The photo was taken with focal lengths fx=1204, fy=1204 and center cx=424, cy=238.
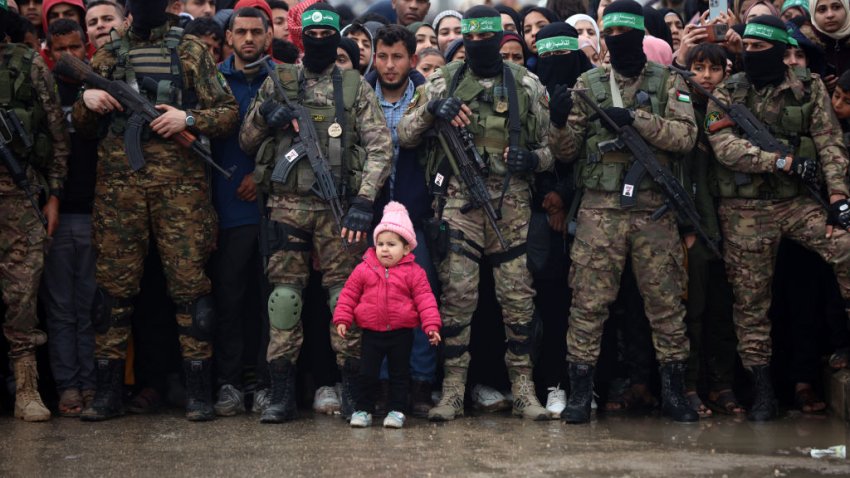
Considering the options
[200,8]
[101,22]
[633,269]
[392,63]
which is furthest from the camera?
[200,8]

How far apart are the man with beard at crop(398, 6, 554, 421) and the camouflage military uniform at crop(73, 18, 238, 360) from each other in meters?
1.34

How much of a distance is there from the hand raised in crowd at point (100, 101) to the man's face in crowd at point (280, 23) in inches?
90.7

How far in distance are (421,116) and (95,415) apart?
110 inches

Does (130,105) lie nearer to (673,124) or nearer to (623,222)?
(623,222)

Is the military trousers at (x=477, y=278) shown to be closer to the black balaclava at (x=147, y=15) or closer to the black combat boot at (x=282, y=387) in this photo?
the black combat boot at (x=282, y=387)

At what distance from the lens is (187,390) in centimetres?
780

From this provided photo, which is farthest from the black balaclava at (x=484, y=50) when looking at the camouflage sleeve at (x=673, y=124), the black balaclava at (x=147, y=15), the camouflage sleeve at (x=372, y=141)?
the black balaclava at (x=147, y=15)

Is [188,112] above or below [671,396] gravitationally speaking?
above

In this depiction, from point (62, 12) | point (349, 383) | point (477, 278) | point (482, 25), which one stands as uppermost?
point (62, 12)

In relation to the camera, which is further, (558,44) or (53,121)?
(558,44)

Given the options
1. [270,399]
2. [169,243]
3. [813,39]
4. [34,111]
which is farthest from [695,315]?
[34,111]

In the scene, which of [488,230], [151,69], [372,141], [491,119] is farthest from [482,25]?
[151,69]

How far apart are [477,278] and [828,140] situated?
2420mm

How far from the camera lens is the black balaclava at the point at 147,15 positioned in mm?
7566
